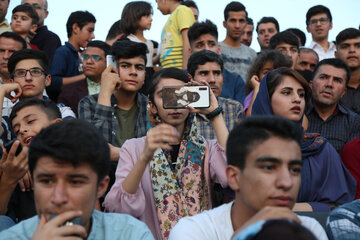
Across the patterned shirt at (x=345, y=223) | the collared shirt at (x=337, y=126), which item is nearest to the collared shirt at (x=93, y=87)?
the collared shirt at (x=337, y=126)

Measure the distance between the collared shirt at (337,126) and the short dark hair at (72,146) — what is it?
126 inches

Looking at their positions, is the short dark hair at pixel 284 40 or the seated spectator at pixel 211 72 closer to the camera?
the seated spectator at pixel 211 72

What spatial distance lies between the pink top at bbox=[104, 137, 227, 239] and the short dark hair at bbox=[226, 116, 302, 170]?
0.87 m

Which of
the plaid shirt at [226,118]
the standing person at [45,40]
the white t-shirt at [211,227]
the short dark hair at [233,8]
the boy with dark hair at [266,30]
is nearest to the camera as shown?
the white t-shirt at [211,227]

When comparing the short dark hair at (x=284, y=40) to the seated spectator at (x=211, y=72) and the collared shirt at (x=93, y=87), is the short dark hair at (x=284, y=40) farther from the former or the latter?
the collared shirt at (x=93, y=87)

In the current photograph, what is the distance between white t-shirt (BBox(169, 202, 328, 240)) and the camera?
8.29ft

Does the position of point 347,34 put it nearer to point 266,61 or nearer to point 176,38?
point 266,61

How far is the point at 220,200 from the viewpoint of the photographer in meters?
4.00

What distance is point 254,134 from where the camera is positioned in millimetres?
2553

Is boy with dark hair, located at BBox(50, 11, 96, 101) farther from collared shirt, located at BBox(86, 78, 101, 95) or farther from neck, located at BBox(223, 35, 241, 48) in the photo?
neck, located at BBox(223, 35, 241, 48)

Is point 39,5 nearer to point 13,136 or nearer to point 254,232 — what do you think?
point 13,136

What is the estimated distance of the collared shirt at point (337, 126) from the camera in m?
5.06

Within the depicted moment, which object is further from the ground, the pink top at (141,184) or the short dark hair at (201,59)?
the short dark hair at (201,59)

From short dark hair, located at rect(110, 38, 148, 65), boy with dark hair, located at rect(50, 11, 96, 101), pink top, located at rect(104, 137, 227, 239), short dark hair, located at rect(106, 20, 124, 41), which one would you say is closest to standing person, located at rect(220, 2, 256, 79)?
short dark hair, located at rect(106, 20, 124, 41)
